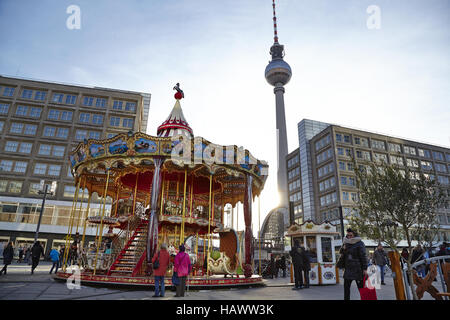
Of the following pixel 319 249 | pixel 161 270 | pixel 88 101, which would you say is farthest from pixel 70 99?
pixel 161 270

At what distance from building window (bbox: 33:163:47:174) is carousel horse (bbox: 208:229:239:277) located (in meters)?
31.8

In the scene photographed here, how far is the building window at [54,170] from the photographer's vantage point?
37.1 meters

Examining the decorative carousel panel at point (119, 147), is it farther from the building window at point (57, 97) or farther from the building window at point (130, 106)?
the building window at point (57, 97)

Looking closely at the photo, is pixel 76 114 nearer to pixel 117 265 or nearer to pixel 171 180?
pixel 171 180

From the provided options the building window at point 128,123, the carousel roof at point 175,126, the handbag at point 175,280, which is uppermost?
the building window at point 128,123

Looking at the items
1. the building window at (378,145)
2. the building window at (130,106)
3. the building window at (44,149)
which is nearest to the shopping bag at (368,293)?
the building window at (130,106)

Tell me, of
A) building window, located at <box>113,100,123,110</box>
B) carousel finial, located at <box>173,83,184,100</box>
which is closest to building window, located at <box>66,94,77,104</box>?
building window, located at <box>113,100,123,110</box>

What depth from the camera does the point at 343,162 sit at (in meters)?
50.4

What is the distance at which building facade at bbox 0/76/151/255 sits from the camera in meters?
34.6

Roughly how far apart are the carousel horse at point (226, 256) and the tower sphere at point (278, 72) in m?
84.9

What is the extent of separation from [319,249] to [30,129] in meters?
40.6

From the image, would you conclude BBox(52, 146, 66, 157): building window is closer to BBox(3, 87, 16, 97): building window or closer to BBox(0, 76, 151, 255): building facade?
BBox(0, 76, 151, 255): building facade

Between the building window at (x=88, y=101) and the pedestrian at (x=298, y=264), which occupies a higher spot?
the building window at (x=88, y=101)
